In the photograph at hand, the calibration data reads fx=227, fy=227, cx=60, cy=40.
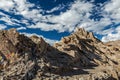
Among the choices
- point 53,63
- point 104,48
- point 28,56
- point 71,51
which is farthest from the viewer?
point 104,48

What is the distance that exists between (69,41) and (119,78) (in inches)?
1669

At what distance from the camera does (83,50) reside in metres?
130

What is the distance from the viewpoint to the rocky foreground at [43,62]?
84.4m

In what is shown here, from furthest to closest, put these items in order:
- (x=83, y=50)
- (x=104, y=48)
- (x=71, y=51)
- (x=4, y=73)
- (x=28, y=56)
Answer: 1. (x=104, y=48)
2. (x=83, y=50)
3. (x=71, y=51)
4. (x=28, y=56)
5. (x=4, y=73)

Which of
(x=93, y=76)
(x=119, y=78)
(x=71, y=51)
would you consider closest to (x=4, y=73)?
(x=93, y=76)

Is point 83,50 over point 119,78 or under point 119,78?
over

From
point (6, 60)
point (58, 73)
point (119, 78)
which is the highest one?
point (6, 60)

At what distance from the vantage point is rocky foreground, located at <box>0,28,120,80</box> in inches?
3324

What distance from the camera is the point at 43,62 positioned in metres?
91.6

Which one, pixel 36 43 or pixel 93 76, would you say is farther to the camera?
pixel 36 43

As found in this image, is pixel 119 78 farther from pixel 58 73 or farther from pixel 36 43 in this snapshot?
pixel 36 43

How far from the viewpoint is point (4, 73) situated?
81.8m

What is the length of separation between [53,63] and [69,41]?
39524 mm

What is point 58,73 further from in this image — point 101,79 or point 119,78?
point 119,78
